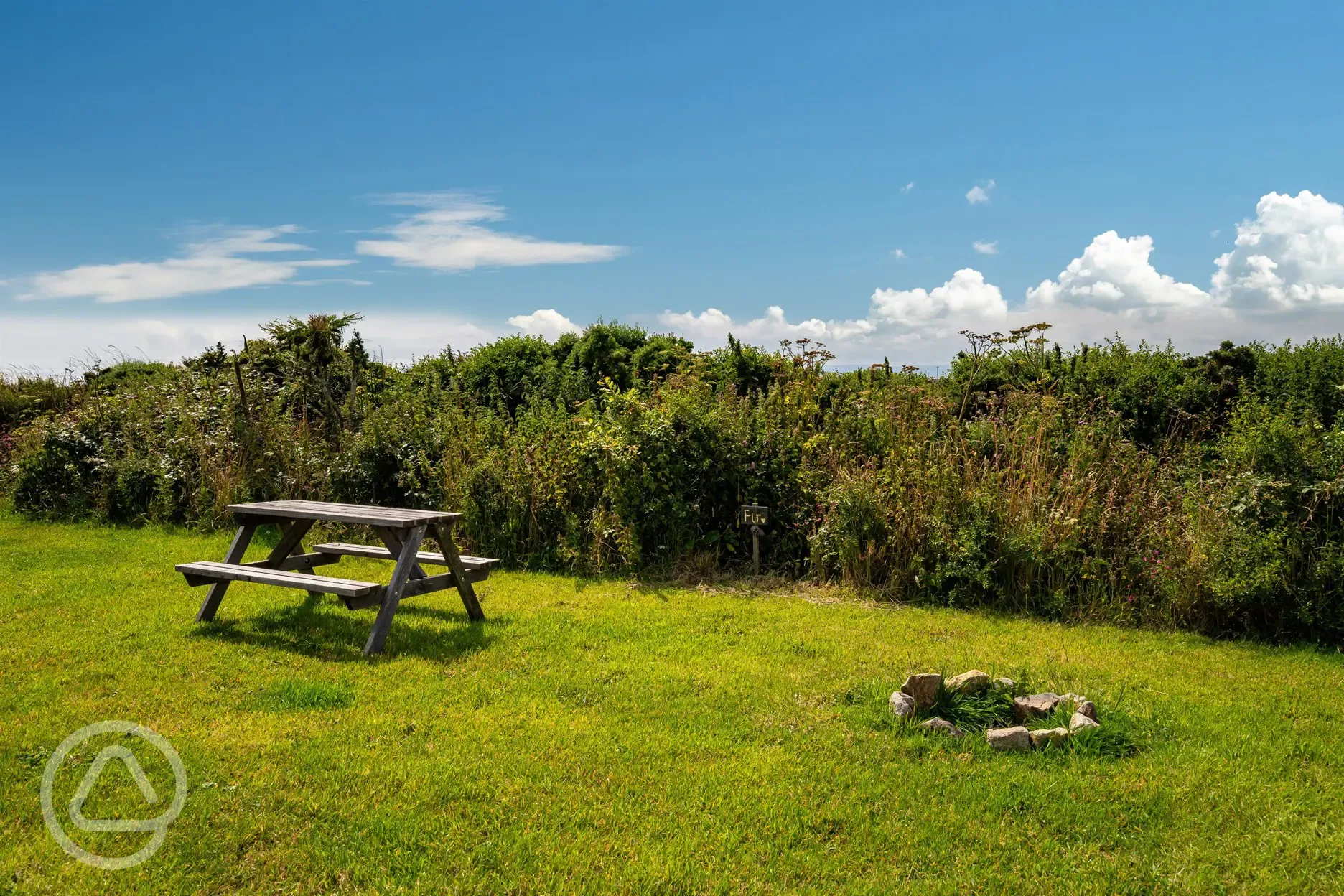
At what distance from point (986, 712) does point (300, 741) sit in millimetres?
3307

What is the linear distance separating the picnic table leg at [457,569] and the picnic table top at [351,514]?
9 cm

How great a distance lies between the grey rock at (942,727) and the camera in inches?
167

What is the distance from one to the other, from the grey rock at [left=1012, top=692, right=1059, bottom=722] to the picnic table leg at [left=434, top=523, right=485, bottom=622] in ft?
11.9

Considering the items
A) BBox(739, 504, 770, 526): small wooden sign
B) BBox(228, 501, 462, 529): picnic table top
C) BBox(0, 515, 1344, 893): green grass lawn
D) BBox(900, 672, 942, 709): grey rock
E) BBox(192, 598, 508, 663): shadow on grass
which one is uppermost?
BBox(228, 501, 462, 529): picnic table top

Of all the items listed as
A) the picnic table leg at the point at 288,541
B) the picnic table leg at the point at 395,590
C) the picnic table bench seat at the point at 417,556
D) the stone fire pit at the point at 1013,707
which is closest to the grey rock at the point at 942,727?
the stone fire pit at the point at 1013,707

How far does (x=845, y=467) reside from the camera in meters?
7.77

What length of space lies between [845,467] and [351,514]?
407 cm

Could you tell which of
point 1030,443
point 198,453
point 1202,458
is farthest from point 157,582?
point 1202,458

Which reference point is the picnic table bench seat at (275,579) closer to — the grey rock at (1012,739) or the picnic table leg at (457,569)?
the picnic table leg at (457,569)

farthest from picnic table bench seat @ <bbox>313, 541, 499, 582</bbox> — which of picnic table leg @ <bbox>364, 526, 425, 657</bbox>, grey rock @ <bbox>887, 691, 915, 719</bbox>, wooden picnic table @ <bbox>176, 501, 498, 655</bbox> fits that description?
grey rock @ <bbox>887, 691, 915, 719</bbox>

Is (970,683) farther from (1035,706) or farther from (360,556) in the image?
(360,556)

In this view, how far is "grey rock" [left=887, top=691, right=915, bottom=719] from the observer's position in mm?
4406

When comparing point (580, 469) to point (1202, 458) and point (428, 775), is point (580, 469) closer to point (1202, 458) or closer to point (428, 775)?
point (428, 775)

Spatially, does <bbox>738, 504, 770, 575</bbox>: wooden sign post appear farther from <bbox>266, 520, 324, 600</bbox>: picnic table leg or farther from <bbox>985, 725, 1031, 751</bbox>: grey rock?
<bbox>985, 725, 1031, 751</bbox>: grey rock
